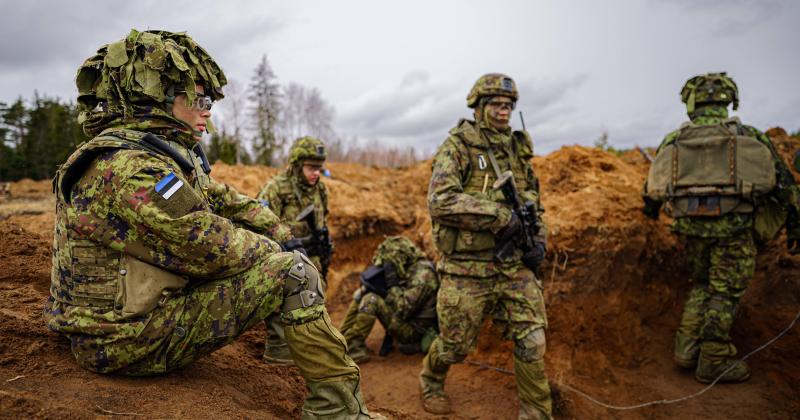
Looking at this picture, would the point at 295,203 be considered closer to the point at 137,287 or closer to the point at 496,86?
the point at 496,86

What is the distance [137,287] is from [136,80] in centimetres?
106

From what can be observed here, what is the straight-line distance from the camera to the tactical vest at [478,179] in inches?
169

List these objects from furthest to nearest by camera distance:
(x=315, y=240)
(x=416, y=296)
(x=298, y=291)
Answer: (x=416, y=296) < (x=315, y=240) < (x=298, y=291)

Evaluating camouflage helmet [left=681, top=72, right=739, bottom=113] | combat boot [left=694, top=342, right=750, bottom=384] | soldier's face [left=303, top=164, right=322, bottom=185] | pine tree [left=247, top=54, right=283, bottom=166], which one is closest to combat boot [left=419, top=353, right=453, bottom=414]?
soldier's face [left=303, top=164, right=322, bottom=185]

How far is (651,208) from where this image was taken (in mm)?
6371

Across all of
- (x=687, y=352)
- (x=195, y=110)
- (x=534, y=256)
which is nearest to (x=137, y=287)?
(x=195, y=110)

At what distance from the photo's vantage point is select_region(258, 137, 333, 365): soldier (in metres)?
6.02

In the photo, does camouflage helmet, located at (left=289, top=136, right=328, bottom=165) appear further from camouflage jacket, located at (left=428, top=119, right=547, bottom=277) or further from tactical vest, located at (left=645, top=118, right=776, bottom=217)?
tactical vest, located at (left=645, top=118, right=776, bottom=217)

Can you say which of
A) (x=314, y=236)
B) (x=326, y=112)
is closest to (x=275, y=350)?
(x=314, y=236)

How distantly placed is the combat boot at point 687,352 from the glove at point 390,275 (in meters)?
3.52

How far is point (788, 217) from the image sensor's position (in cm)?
526

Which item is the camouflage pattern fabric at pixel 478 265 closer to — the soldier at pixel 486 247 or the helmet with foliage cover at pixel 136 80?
the soldier at pixel 486 247

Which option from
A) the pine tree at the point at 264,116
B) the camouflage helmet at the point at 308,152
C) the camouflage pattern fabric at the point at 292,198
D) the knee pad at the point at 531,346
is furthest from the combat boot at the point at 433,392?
the pine tree at the point at 264,116

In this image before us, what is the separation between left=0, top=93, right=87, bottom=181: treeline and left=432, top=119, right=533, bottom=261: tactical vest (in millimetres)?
21103
